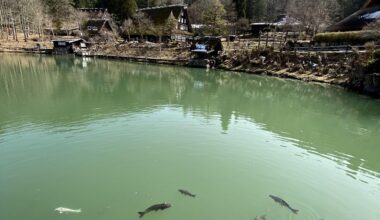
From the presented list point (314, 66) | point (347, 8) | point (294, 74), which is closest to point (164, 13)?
point (294, 74)

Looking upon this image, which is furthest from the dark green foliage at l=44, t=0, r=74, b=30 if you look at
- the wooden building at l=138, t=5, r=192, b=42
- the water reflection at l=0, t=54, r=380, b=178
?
the water reflection at l=0, t=54, r=380, b=178

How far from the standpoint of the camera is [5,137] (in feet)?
39.9

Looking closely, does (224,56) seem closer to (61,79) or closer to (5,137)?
(61,79)

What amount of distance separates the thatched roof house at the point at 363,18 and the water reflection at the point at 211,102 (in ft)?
35.7

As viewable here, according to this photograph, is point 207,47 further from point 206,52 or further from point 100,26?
point 100,26

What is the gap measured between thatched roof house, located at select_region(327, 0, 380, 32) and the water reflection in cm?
1088

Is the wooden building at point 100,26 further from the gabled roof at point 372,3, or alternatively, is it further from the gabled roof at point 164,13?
the gabled roof at point 372,3

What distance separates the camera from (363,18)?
3155cm

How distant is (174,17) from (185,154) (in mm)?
41268

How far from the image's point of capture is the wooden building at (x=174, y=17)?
48.0 meters

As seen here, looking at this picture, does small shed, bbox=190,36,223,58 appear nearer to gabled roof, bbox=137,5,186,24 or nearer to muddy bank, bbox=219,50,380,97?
muddy bank, bbox=219,50,380,97

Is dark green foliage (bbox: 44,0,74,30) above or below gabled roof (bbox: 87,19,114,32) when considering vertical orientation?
above

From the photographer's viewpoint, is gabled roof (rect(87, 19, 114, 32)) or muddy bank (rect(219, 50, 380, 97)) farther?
gabled roof (rect(87, 19, 114, 32))

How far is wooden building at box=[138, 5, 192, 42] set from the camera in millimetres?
47950
